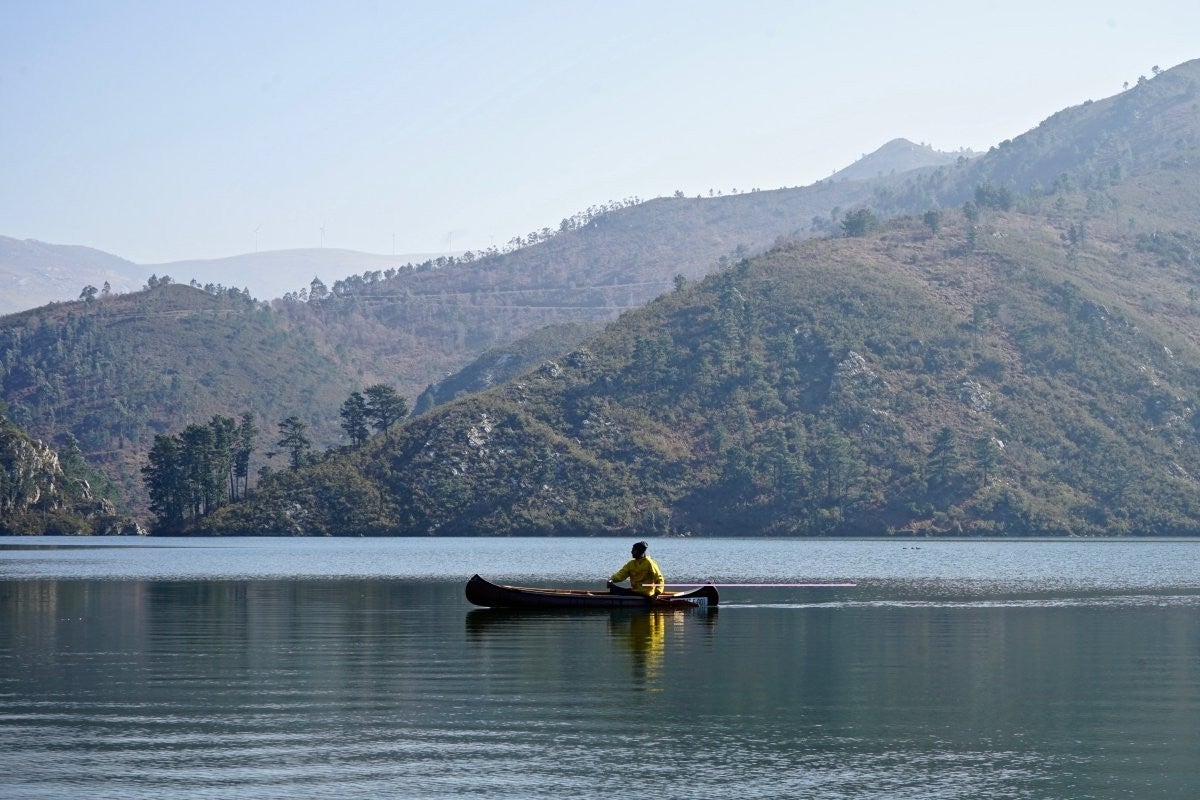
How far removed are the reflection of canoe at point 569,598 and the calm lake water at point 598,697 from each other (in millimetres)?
745

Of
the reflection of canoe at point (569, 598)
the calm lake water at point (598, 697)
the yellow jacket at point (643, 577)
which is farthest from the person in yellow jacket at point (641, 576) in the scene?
the calm lake water at point (598, 697)

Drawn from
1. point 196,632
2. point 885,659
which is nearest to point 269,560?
point 196,632

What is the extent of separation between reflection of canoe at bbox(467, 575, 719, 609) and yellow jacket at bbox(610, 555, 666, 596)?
31 centimetres

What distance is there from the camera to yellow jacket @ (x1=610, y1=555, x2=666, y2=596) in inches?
2292

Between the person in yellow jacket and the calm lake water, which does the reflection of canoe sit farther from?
the calm lake water

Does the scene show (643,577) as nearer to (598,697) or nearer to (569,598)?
(569,598)

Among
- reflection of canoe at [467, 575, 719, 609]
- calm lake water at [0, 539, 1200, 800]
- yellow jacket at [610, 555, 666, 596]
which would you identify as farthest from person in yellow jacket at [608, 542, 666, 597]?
calm lake water at [0, 539, 1200, 800]

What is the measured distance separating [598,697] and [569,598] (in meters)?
22.9

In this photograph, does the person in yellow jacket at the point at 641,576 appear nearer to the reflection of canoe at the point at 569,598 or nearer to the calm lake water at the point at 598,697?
the reflection of canoe at the point at 569,598

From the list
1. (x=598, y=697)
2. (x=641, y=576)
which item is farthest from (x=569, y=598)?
(x=598, y=697)

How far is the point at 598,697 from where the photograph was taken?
3512 cm

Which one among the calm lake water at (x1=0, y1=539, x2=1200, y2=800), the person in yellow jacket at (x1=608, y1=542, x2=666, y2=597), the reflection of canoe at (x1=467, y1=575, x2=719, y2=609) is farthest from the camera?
the person in yellow jacket at (x1=608, y1=542, x2=666, y2=597)

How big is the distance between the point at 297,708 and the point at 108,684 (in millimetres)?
6714

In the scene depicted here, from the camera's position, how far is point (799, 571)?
10362 centimetres
